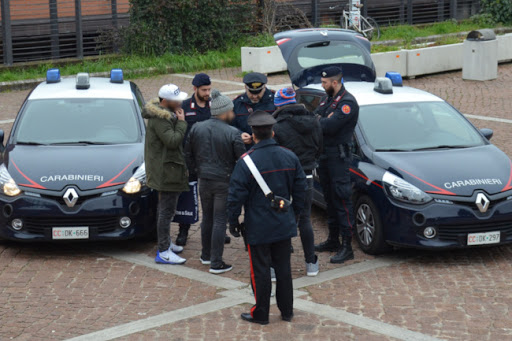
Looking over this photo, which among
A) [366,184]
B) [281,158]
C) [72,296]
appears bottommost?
[72,296]

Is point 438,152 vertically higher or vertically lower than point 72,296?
higher

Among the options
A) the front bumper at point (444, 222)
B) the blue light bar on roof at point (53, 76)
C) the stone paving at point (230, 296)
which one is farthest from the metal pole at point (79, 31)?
the front bumper at point (444, 222)

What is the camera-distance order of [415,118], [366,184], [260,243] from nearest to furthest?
[260,243]
[366,184]
[415,118]

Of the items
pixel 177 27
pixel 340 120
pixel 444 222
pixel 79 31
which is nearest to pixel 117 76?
pixel 340 120

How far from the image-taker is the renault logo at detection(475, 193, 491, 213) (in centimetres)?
871

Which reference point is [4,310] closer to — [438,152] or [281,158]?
[281,158]

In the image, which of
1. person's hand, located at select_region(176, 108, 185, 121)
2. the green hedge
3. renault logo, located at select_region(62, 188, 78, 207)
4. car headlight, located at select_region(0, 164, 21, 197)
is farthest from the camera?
the green hedge

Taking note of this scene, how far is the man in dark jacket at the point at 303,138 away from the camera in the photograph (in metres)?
8.34

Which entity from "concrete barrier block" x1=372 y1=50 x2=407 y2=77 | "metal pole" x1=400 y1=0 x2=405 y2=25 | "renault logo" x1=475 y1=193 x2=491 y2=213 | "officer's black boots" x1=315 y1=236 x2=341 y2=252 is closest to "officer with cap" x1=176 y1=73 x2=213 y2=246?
"officer's black boots" x1=315 y1=236 x2=341 y2=252

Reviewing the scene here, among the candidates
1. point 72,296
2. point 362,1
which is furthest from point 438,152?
point 362,1

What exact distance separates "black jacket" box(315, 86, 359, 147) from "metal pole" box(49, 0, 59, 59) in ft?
45.6

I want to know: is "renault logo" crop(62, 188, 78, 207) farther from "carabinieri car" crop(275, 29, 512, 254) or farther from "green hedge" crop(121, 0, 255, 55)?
"green hedge" crop(121, 0, 255, 55)

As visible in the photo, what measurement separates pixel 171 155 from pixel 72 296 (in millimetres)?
1667

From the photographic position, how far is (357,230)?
30.8ft
